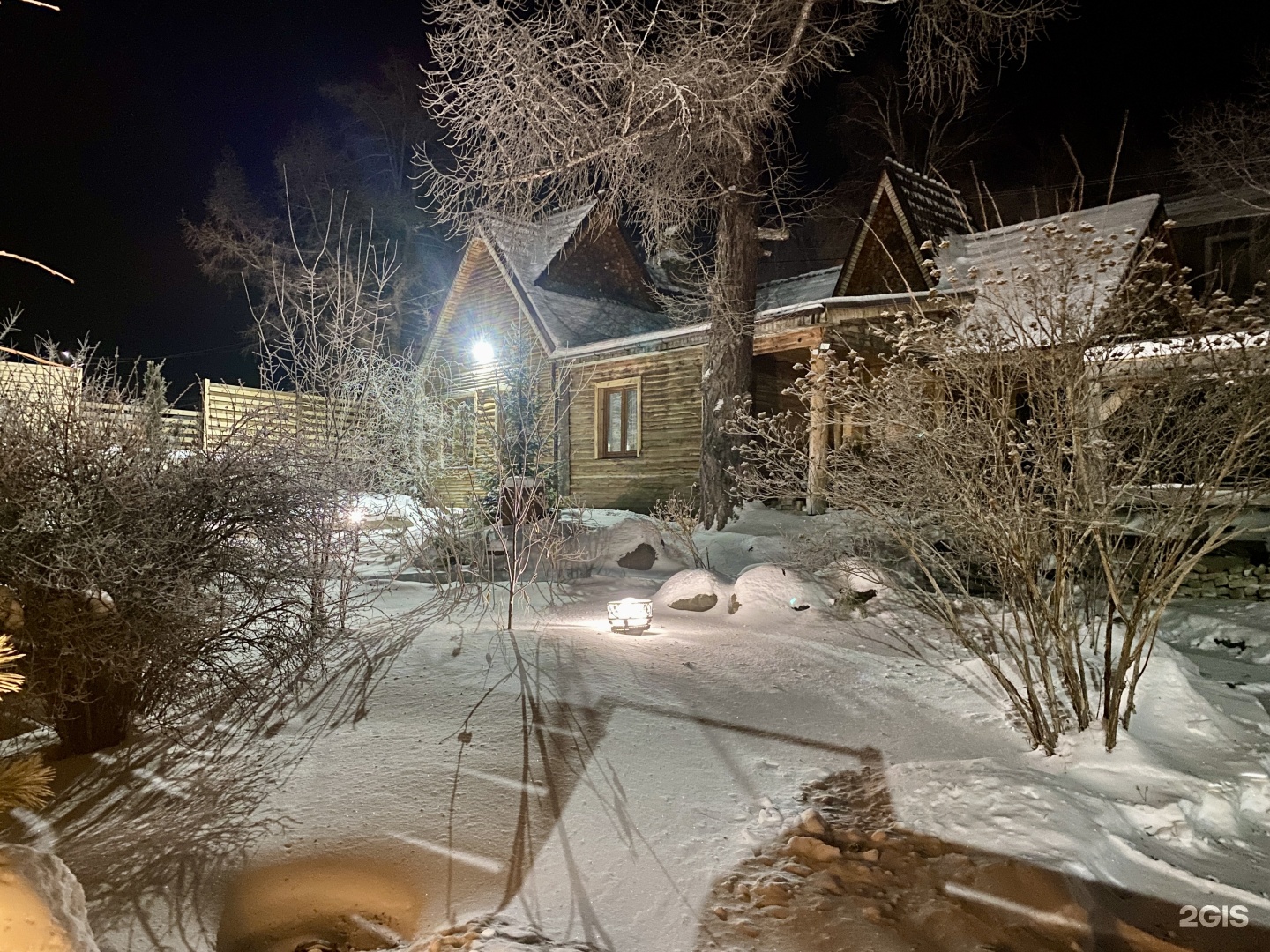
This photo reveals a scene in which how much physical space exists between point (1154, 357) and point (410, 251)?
2759 cm

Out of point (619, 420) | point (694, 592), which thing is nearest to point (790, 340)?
point (619, 420)

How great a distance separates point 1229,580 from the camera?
1006cm

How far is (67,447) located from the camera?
448cm

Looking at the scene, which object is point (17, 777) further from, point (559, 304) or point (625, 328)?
point (559, 304)

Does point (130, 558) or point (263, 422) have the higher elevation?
point (263, 422)

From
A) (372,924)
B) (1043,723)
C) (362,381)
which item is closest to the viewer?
(372,924)

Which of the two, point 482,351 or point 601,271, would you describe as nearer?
point 482,351

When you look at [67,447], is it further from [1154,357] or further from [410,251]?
[410,251]

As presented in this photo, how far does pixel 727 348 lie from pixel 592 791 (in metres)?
10.1

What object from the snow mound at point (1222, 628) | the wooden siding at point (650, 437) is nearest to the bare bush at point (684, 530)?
the wooden siding at point (650, 437)

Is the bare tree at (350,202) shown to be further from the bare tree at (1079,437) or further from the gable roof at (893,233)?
the bare tree at (1079,437)

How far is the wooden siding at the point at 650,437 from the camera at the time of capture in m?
15.7

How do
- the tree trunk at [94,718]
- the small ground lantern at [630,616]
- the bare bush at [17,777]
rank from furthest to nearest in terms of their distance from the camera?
1. the small ground lantern at [630,616]
2. the tree trunk at [94,718]
3. the bare bush at [17,777]

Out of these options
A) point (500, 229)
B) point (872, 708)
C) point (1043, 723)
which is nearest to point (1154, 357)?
point (1043, 723)
